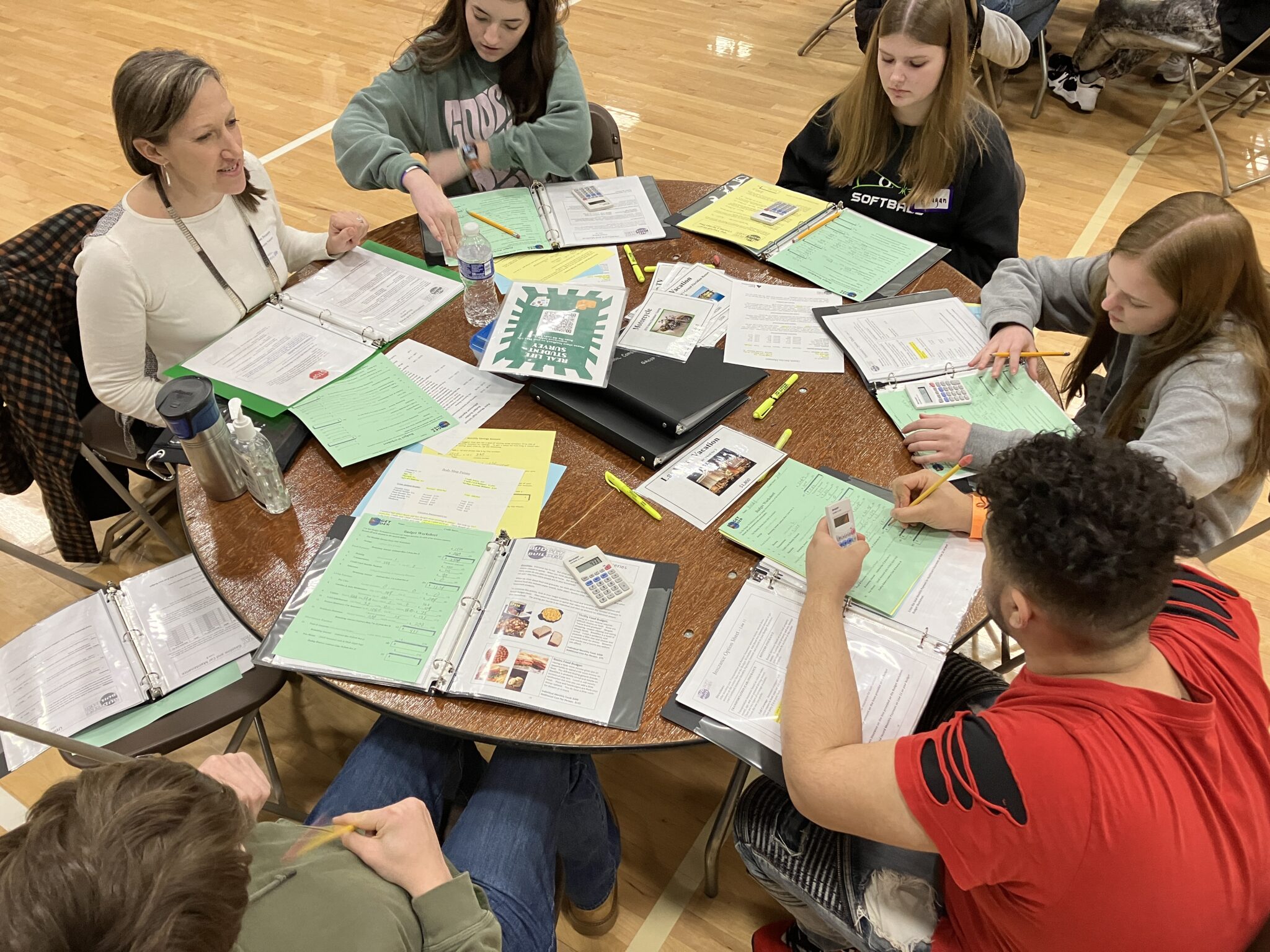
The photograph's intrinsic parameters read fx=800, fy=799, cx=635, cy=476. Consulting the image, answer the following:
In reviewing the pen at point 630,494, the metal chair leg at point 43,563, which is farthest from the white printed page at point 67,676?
the pen at point 630,494

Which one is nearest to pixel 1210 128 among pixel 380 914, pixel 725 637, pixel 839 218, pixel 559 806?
pixel 839 218

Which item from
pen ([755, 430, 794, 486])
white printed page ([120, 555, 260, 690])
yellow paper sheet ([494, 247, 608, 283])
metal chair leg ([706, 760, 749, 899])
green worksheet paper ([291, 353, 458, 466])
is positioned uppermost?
yellow paper sheet ([494, 247, 608, 283])

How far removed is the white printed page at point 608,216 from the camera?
2.05 m

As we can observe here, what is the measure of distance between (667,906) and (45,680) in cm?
132

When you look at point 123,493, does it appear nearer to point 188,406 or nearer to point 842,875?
point 188,406

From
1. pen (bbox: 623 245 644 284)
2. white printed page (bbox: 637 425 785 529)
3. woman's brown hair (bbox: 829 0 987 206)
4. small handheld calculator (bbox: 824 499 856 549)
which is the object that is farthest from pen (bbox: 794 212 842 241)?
small handheld calculator (bbox: 824 499 856 549)

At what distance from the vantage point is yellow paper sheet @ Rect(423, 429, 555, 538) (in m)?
1.41

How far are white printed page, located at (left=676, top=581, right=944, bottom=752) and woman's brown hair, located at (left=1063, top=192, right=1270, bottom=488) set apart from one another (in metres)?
0.67

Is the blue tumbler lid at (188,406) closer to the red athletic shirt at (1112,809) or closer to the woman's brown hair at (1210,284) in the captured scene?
the red athletic shirt at (1112,809)

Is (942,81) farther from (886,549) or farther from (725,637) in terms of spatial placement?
(725,637)

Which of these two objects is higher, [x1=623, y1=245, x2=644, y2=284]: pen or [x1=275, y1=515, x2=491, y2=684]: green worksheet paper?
[x1=623, y1=245, x2=644, y2=284]: pen

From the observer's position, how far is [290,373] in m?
1.66

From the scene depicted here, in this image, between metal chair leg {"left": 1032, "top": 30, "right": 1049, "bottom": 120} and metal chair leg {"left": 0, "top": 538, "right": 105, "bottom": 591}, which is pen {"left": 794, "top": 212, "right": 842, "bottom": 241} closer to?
metal chair leg {"left": 0, "top": 538, "right": 105, "bottom": 591}

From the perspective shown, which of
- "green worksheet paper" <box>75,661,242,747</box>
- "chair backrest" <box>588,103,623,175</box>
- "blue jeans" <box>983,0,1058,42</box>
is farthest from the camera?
"blue jeans" <box>983,0,1058,42</box>
